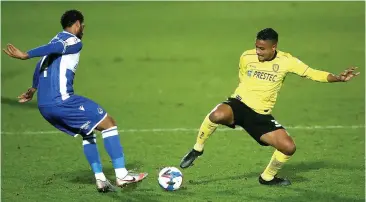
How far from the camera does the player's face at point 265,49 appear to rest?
31.0ft

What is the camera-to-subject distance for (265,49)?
9492 millimetres

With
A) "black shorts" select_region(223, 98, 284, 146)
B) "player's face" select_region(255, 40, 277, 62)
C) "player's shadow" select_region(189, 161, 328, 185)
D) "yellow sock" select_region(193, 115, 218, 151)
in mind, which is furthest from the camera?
"player's shadow" select_region(189, 161, 328, 185)

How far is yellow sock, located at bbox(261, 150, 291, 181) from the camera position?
962 cm

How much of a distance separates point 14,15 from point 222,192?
16.9 m

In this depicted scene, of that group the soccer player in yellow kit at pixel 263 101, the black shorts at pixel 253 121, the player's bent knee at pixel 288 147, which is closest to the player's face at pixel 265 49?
the soccer player in yellow kit at pixel 263 101

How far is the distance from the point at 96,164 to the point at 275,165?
212 centimetres

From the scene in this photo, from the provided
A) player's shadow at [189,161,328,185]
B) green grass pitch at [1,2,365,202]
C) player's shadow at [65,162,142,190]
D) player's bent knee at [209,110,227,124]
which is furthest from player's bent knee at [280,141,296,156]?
player's shadow at [65,162,142,190]

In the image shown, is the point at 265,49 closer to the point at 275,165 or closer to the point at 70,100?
the point at 275,165

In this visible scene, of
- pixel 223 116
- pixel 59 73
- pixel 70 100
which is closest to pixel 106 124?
pixel 70 100

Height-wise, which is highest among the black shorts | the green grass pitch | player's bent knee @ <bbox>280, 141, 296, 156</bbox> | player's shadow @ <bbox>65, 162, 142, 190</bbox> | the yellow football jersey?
the yellow football jersey

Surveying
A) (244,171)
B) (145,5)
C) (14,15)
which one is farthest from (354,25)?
(244,171)

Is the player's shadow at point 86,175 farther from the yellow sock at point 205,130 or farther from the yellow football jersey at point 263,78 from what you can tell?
the yellow football jersey at point 263,78

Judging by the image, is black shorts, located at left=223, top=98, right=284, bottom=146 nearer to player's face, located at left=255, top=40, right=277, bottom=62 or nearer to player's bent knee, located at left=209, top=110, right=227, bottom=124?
player's bent knee, located at left=209, top=110, right=227, bottom=124

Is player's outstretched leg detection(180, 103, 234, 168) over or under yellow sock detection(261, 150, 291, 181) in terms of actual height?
over
